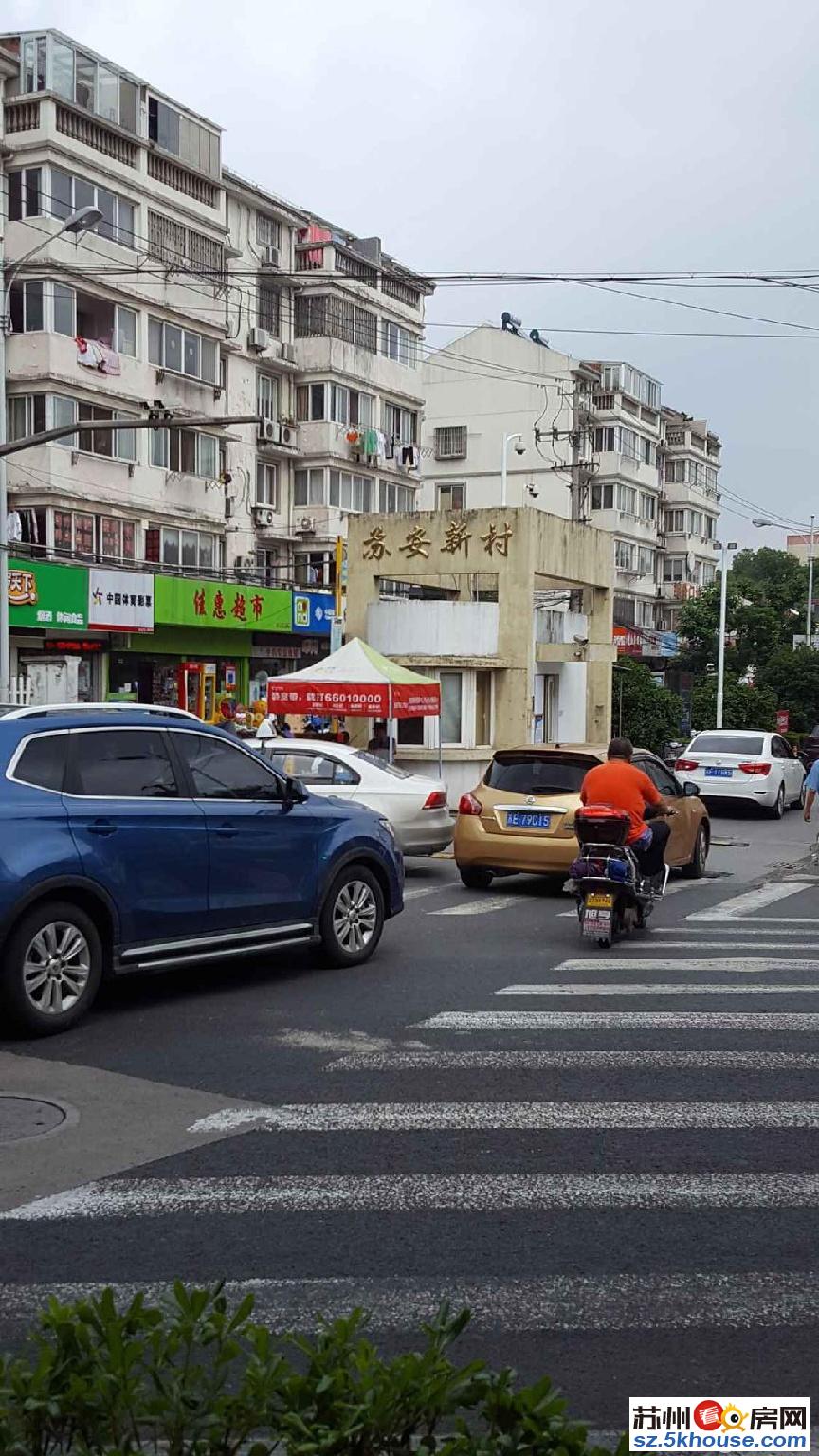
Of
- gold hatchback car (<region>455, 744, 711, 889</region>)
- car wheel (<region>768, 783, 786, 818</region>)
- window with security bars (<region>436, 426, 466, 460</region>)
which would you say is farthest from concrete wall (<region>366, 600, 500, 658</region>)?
window with security bars (<region>436, 426, 466, 460</region>)

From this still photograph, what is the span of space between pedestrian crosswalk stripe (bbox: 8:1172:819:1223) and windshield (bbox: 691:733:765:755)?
2190cm

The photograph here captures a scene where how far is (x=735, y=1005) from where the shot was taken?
8.83 meters

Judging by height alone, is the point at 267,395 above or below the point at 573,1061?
above

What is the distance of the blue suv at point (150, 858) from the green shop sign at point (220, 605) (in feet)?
80.8

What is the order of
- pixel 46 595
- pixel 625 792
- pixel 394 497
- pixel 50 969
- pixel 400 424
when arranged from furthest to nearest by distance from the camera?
pixel 400 424, pixel 394 497, pixel 46 595, pixel 625 792, pixel 50 969

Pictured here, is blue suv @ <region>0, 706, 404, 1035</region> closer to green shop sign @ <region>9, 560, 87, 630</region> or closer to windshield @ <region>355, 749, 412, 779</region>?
windshield @ <region>355, 749, 412, 779</region>

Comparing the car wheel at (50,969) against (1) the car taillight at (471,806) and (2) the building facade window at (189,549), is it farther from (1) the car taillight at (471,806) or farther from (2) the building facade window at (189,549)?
A: (2) the building facade window at (189,549)

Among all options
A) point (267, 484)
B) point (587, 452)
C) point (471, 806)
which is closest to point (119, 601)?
point (267, 484)

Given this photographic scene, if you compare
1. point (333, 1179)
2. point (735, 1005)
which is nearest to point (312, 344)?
point (735, 1005)

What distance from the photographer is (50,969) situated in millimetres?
8008

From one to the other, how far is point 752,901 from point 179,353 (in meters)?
27.4

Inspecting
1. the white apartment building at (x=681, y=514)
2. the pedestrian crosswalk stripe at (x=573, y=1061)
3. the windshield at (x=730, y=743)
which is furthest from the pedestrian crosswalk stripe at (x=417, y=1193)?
the white apartment building at (x=681, y=514)

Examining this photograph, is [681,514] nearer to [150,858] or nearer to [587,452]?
[587,452]

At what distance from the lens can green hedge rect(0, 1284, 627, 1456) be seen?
2.64m
